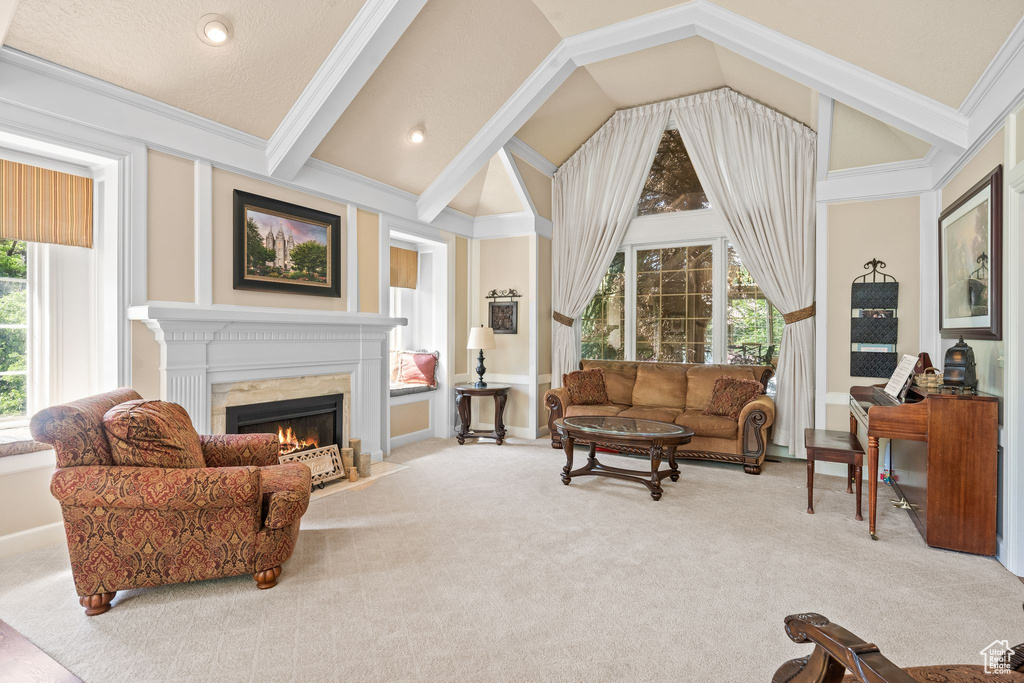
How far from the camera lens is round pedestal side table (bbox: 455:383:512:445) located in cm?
588

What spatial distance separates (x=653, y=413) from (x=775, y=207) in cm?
232

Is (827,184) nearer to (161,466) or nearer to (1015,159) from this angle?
(1015,159)

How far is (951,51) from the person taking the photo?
9.62 feet

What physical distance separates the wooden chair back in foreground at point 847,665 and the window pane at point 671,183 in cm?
519

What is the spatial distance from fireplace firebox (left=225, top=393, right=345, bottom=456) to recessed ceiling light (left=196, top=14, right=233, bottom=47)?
233 cm

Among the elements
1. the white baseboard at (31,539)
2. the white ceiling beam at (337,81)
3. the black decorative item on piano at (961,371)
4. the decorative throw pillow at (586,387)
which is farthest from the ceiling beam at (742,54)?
the white baseboard at (31,539)

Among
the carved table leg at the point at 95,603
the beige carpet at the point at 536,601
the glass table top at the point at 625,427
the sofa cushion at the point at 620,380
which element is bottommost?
the beige carpet at the point at 536,601

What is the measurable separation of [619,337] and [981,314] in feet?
11.8

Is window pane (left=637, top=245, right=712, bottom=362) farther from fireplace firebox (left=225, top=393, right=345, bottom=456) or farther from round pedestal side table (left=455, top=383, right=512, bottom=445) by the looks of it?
fireplace firebox (left=225, top=393, right=345, bottom=456)

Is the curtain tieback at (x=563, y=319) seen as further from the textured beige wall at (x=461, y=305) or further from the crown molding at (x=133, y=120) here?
the crown molding at (x=133, y=120)

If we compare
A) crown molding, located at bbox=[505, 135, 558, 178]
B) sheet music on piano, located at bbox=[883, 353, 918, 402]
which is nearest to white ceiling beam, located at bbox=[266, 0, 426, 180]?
crown molding, located at bbox=[505, 135, 558, 178]

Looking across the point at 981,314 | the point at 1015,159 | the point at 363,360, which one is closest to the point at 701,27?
the point at 1015,159

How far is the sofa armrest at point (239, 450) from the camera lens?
118 inches

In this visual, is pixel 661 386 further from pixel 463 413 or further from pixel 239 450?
pixel 239 450
